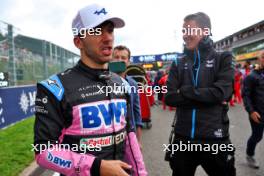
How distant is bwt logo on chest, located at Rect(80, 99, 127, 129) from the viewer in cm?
152


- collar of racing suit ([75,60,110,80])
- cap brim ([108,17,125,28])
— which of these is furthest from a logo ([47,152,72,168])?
cap brim ([108,17,125,28])

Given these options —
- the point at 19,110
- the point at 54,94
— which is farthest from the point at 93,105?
the point at 19,110

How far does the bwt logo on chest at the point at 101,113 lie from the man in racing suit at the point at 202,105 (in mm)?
988

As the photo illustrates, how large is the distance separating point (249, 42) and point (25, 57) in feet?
212

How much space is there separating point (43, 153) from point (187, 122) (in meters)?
1.42

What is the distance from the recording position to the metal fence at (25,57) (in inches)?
347

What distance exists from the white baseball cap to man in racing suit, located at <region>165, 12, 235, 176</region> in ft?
3.69

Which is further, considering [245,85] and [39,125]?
[245,85]

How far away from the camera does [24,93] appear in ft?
31.4

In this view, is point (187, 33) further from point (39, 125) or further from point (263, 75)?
point (263, 75)

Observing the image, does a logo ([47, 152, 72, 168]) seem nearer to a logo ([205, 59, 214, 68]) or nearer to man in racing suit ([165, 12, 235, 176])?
man in racing suit ([165, 12, 235, 176])

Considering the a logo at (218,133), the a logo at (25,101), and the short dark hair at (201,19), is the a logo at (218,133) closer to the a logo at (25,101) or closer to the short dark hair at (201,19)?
the short dark hair at (201,19)

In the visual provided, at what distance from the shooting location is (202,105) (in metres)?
2.50

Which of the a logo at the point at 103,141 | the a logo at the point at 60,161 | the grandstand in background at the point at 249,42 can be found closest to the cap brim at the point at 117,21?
the a logo at the point at 103,141
